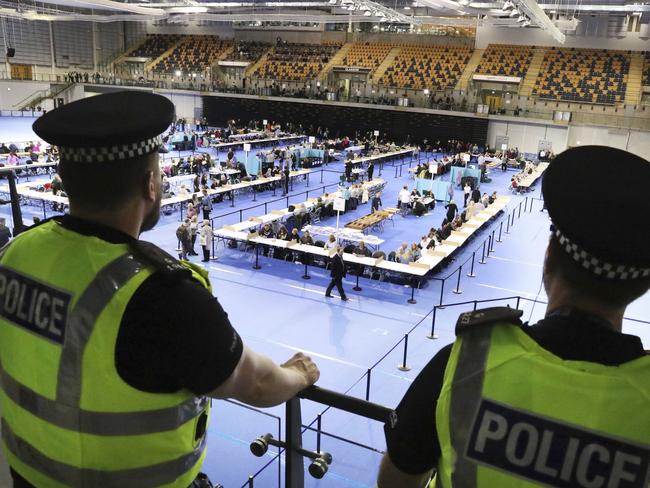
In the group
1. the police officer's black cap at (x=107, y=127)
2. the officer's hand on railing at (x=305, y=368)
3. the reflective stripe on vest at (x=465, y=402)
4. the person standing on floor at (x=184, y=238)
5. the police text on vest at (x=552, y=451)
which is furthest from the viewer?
the person standing on floor at (x=184, y=238)

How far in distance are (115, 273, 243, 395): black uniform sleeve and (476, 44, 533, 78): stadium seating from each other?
46.3 metres

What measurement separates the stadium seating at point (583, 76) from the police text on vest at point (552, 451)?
144 ft

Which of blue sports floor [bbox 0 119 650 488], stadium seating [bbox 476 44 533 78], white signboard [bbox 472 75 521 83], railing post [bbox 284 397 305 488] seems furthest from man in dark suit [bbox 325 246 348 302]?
stadium seating [bbox 476 44 533 78]

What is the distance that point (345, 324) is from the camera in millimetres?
12062

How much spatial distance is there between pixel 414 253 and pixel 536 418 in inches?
555

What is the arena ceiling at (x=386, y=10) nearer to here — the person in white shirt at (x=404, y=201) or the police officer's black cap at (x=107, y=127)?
the person in white shirt at (x=404, y=201)

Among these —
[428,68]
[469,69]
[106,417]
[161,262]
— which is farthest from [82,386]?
[428,68]

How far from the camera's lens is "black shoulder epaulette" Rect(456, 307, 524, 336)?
1347 mm

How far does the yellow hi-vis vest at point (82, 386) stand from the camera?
159cm

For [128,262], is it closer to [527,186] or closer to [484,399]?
[484,399]

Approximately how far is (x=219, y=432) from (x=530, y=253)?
44.0ft

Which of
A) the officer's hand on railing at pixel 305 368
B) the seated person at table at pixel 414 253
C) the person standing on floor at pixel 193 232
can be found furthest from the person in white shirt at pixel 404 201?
the officer's hand on railing at pixel 305 368

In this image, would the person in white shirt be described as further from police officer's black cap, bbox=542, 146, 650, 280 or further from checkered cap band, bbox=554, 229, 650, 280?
checkered cap band, bbox=554, 229, 650, 280

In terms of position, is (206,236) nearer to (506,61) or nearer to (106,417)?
(106,417)
